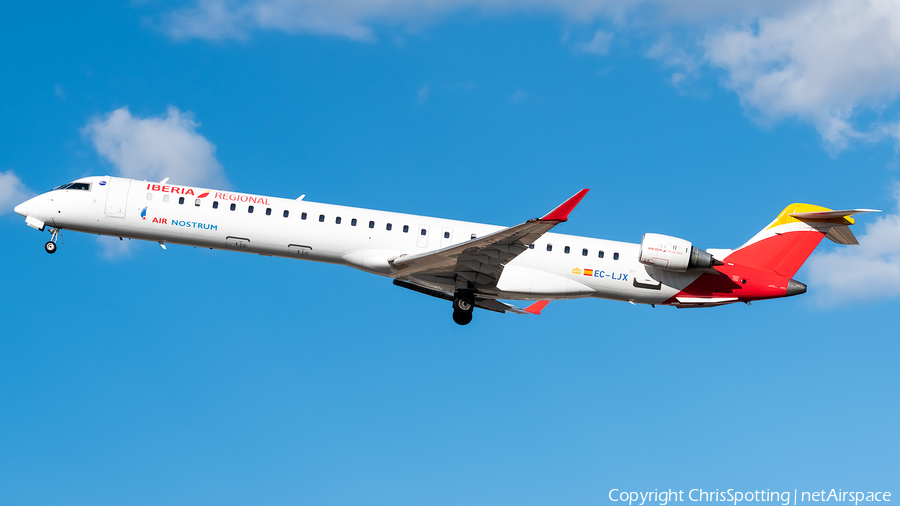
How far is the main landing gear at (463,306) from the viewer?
86.5 feet

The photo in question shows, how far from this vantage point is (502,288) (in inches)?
1030

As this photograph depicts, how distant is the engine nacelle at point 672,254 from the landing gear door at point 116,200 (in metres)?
17.1

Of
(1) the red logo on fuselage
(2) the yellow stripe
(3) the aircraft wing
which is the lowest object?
(3) the aircraft wing

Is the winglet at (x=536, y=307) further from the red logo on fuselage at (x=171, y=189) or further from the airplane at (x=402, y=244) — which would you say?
the red logo on fuselage at (x=171, y=189)

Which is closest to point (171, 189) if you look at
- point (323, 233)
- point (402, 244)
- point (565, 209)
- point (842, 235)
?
point (323, 233)

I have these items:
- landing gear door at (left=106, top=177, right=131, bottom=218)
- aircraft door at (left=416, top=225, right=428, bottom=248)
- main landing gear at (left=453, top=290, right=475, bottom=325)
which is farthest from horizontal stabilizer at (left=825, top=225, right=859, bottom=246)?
landing gear door at (left=106, top=177, right=131, bottom=218)

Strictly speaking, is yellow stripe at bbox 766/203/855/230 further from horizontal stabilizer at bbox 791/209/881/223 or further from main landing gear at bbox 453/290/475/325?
main landing gear at bbox 453/290/475/325

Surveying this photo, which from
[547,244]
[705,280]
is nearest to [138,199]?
[547,244]

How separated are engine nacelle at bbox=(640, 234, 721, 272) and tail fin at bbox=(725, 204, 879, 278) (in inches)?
97.6

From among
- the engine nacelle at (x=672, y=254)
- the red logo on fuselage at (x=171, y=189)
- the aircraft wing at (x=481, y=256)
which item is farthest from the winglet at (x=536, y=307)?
the red logo on fuselage at (x=171, y=189)

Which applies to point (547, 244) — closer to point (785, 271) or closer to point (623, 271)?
point (623, 271)

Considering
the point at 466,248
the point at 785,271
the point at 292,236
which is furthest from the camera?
the point at 785,271

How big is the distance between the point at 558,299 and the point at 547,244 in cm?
191

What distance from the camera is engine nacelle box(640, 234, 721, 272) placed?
2573 cm
